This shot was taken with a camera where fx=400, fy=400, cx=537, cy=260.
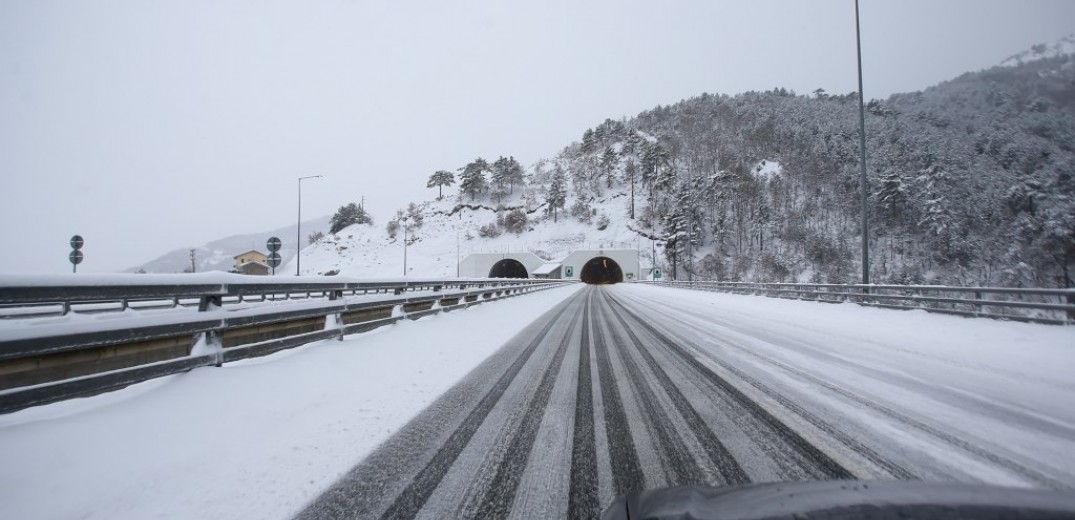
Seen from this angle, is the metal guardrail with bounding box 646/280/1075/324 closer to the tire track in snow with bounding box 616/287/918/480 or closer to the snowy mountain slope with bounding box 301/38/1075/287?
the tire track in snow with bounding box 616/287/918/480

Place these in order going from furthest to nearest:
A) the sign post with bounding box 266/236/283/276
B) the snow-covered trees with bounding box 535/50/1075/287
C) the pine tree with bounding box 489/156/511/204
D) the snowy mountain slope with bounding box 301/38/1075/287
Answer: the pine tree with bounding box 489/156/511/204 → the snowy mountain slope with bounding box 301/38/1075/287 → the snow-covered trees with bounding box 535/50/1075/287 → the sign post with bounding box 266/236/283/276

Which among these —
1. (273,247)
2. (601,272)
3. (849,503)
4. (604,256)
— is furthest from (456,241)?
(849,503)

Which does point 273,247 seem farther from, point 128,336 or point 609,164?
point 609,164

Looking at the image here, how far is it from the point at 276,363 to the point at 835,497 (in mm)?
4860

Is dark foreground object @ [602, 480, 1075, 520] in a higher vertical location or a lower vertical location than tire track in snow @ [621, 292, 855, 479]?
higher

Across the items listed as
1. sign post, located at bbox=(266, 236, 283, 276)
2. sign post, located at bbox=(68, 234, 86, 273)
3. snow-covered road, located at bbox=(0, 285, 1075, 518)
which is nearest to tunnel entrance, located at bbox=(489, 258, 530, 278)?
sign post, located at bbox=(266, 236, 283, 276)

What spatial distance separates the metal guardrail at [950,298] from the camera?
23.8 feet

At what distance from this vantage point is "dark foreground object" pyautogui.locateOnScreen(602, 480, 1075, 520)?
1.11 meters

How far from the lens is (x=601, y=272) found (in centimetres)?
8144

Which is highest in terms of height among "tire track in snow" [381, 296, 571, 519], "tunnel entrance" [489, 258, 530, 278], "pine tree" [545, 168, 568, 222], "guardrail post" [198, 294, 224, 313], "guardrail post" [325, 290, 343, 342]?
"pine tree" [545, 168, 568, 222]

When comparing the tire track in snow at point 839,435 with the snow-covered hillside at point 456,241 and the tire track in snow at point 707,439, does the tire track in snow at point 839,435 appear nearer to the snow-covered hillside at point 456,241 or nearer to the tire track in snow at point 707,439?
the tire track in snow at point 707,439

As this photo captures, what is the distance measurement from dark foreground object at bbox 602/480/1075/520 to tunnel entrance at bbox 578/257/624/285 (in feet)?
238

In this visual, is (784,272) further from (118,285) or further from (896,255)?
(118,285)

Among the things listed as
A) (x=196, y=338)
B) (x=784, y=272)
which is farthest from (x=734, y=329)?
(x=784, y=272)
